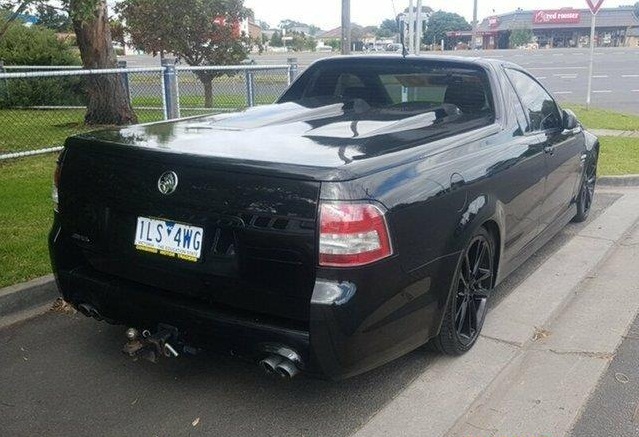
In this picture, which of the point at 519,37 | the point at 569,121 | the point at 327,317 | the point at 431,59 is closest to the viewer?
the point at 327,317

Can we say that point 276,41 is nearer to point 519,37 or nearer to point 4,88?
point 519,37

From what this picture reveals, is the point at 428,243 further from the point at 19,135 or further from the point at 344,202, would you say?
the point at 19,135

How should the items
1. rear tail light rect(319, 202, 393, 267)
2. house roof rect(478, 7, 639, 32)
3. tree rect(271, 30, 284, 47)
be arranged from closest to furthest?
1. rear tail light rect(319, 202, 393, 267)
2. house roof rect(478, 7, 639, 32)
3. tree rect(271, 30, 284, 47)

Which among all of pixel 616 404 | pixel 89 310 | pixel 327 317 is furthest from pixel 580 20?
pixel 327 317

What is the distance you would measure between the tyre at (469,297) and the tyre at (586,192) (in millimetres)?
2591

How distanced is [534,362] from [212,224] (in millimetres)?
2003

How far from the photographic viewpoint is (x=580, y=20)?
79.7 meters

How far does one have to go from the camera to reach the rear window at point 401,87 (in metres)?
4.27

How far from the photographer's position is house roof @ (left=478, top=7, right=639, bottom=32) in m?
76.1

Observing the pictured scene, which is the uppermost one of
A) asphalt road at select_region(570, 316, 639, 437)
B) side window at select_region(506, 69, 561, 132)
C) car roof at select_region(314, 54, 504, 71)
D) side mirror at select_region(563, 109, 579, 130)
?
car roof at select_region(314, 54, 504, 71)

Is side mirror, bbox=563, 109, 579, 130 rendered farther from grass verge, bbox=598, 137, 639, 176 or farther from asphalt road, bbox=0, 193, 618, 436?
grass verge, bbox=598, 137, 639, 176

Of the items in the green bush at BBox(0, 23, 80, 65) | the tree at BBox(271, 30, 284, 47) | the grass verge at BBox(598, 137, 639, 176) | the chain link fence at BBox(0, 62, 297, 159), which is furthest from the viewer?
the tree at BBox(271, 30, 284, 47)

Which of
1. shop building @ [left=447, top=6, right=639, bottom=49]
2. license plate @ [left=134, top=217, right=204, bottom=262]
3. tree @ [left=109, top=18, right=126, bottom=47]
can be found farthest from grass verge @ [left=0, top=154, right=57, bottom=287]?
shop building @ [left=447, top=6, right=639, bottom=49]

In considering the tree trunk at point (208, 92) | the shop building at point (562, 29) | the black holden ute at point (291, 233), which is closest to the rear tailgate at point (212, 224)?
the black holden ute at point (291, 233)
